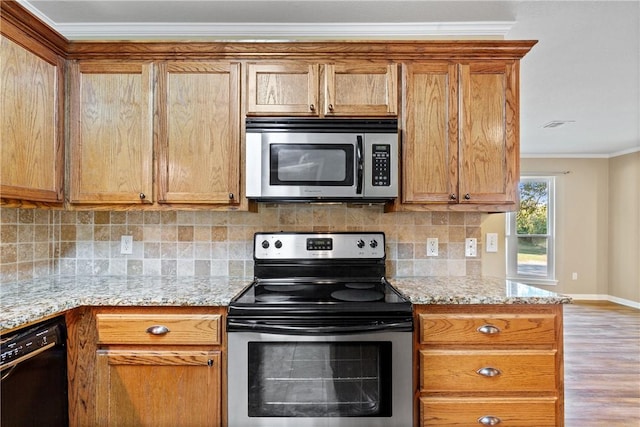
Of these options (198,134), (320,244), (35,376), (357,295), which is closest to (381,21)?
(198,134)

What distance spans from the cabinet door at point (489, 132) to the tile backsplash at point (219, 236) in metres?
0.33

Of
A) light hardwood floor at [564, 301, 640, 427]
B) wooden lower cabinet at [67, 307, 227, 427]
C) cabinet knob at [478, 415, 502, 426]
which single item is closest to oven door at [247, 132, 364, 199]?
wooden lower cabinet at [67, 307, 227, 427]

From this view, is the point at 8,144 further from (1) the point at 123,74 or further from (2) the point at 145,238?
(2) the point at 145,238

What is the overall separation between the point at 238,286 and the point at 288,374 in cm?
57

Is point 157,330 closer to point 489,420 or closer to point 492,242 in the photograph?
point 489,420

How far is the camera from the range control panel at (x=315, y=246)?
2197 millimetres

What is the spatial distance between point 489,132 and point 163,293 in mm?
1913

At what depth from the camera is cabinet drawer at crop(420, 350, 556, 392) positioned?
5.61ft

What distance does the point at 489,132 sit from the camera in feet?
6.73

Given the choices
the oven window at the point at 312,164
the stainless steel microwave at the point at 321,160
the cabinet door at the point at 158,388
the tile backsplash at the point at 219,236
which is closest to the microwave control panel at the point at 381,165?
the stainless steel microwave at the point at 321,160

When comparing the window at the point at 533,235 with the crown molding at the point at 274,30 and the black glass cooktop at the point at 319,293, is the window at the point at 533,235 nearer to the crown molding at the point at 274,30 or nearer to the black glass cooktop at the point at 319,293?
the crown molding at the point at 274,30

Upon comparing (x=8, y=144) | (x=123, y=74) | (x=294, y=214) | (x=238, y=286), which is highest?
(x=123, y=74)

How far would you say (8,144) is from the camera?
1.68 meters

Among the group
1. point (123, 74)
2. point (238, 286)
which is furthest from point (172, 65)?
point (238, 286)
